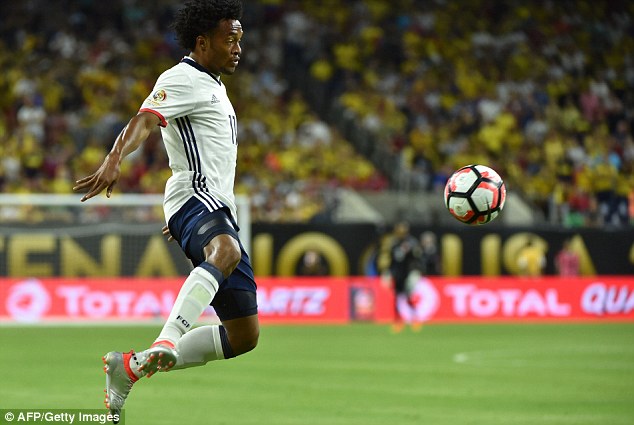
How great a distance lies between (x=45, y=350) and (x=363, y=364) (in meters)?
4.62

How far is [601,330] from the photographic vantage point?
2105 centimetres

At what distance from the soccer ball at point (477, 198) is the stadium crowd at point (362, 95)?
1573cm

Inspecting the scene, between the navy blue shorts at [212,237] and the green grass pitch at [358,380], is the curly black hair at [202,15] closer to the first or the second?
the navy blue shorts at [212,237]

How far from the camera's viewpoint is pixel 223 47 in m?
6.86

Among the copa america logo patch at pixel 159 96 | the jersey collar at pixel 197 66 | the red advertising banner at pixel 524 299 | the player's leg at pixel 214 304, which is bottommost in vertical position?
the red advertising banner at pixel 524 299

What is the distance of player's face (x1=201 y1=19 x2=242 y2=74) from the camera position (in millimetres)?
6844

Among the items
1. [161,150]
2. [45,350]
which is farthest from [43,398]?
[161,150]

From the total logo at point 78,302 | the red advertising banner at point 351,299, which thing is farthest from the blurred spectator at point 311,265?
the total logo at point 78,302

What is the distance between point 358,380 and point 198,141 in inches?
222

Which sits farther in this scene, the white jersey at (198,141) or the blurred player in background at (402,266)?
the blurred player in background at (402,266)

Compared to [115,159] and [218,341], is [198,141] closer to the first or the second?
[115,159]

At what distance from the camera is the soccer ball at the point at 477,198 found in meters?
8.02

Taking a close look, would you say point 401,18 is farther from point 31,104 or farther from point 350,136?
point 31,104

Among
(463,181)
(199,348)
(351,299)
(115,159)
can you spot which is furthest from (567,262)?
(115,159)
